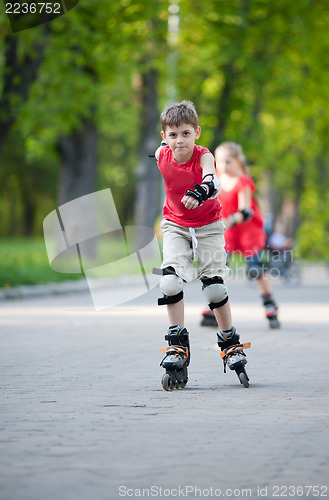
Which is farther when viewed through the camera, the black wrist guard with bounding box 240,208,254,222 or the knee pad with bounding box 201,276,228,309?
the black wrist guard with bounding box 240,208,254,222

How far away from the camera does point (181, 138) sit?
6.64 m

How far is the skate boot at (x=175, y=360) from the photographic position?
21.4ft

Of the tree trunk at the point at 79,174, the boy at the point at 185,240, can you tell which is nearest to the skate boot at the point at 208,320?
the boy at the point at 185,240

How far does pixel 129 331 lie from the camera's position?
11.0 meters

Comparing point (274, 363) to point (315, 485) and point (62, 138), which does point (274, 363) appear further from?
point (62, 138)

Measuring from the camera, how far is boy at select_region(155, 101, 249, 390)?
6.65 m

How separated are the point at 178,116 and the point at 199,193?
633 mm

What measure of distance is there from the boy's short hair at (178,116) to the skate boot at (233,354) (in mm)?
1364

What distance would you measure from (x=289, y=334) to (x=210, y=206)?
415 centimetres

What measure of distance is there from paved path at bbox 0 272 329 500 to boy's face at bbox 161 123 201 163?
151 cm

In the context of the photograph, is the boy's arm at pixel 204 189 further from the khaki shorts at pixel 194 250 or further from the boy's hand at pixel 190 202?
the khaki shorts at pixel 194 250

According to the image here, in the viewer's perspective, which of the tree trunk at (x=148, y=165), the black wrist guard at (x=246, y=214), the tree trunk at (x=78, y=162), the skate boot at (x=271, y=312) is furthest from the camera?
the tree trunk at (x=148, y=165)

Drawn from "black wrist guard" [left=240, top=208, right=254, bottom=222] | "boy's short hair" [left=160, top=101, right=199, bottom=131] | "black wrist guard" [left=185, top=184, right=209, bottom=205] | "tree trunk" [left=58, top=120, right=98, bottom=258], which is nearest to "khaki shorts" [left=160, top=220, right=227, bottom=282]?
"black wrist guard" [left=185, top=184, right=209, bottom=205]

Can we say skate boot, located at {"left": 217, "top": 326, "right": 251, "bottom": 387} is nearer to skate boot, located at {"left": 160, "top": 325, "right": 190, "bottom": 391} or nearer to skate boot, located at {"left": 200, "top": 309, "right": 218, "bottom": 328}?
skate boot, located at {"left": 160, "top": 325, "right": 190, "bottom": 391}
